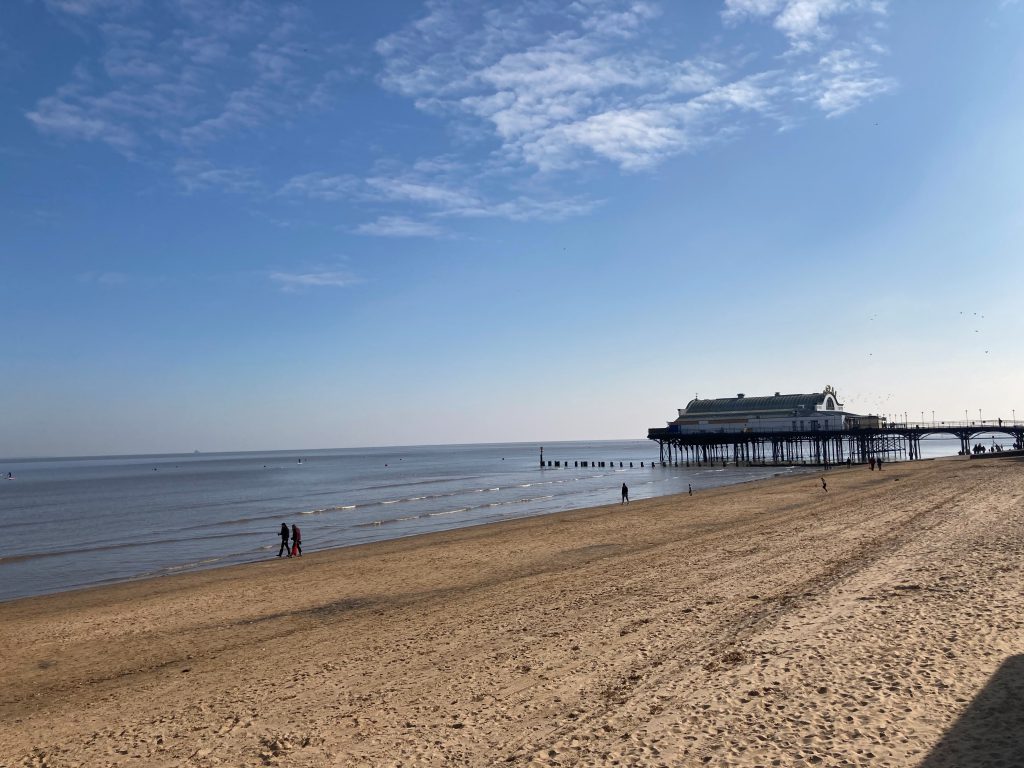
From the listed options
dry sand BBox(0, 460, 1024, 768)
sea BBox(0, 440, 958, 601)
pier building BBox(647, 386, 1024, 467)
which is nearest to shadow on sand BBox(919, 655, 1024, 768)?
dry sand BBox(0, 460, 1024, 768)

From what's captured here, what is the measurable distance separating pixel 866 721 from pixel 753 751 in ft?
4.80

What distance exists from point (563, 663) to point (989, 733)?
17.1 ft

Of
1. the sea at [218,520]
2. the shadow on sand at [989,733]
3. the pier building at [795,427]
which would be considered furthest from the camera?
the pier building at [795,427]

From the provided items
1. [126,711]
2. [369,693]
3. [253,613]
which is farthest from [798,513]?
[126,711]

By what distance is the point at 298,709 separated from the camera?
913cm

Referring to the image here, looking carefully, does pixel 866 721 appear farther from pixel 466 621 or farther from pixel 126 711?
pixel 126 711

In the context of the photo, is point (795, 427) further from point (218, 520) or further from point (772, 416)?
point (218, 520)

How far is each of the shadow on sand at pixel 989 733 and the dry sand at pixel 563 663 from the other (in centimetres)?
3

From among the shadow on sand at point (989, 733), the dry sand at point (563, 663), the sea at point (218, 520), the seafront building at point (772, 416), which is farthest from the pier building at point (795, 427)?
the shadow on sand at point (989, 733)

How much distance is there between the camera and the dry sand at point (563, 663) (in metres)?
7.47

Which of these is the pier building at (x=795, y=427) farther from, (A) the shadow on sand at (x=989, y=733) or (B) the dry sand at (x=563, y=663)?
(A) the shadow on sand at (x=989, y=733)

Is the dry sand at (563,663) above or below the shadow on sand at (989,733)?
below

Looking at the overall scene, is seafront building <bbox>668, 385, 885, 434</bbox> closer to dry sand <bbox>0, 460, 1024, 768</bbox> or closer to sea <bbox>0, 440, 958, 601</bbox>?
sea <bbox>0, 440, 958, 601</bbox>

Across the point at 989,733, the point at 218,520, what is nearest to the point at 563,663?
the point at 989,733
